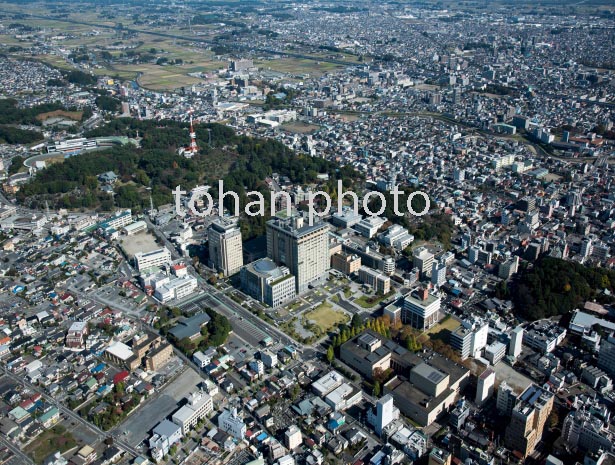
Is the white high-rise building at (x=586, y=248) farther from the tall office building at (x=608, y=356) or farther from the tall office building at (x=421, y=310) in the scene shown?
the tall office building at (x=421, y=310)

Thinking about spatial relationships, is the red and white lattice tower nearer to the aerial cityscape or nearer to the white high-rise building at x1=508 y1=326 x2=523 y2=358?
Result: the aerial cityscape

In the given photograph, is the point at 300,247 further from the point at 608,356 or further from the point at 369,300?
the point at 608,356

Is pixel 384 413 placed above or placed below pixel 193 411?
above

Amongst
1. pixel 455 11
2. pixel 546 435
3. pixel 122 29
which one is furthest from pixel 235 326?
pixel 455 11

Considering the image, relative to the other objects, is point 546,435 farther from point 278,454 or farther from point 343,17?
point 343,17

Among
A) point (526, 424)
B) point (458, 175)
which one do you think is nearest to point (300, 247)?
point (526, 424)

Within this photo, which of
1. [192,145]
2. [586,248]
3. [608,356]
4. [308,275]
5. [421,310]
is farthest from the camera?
[192,145]

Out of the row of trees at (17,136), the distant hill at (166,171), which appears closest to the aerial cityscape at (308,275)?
the distant hill at (166,171)
